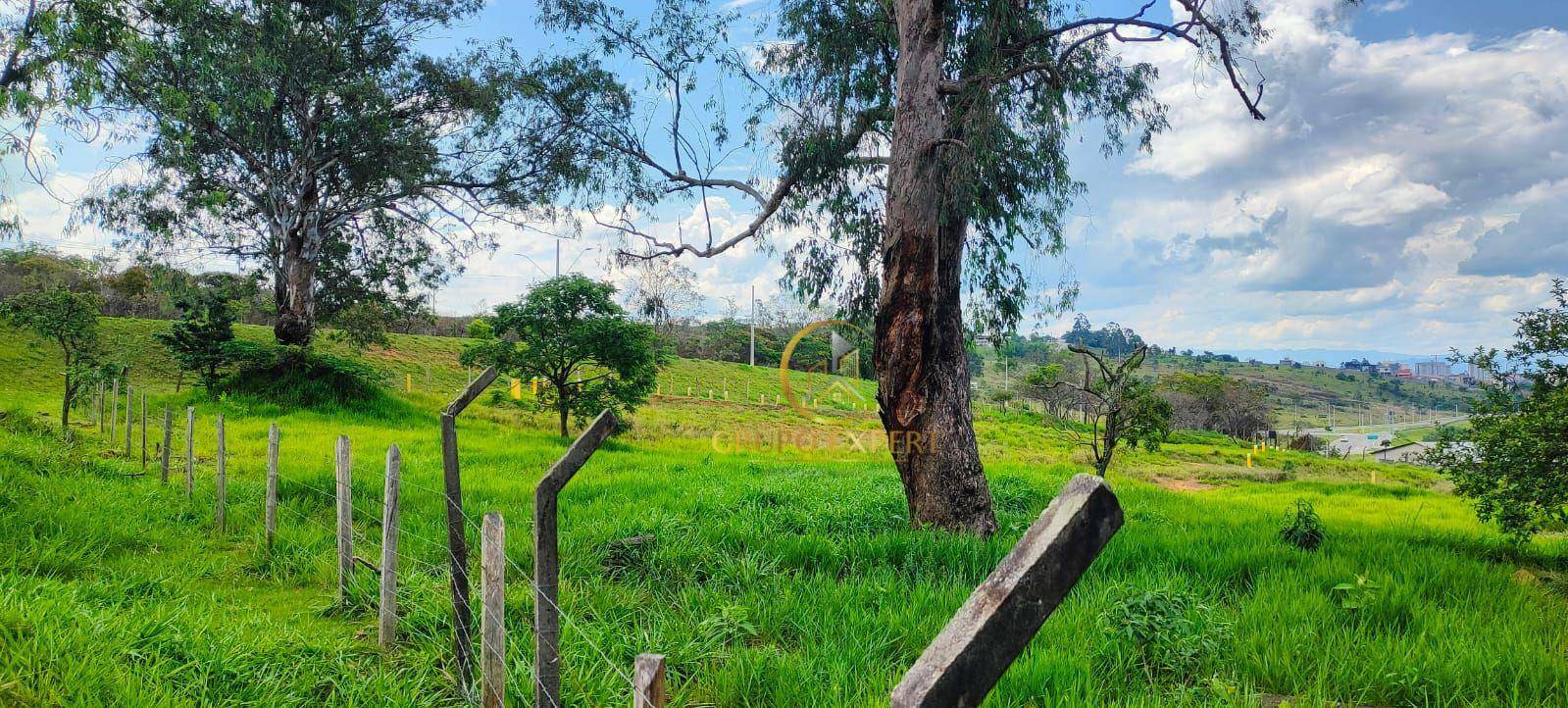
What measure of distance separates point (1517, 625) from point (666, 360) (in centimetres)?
1583

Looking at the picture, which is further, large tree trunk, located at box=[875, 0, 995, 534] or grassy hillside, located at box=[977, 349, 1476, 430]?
grassy hillside, located at box=[977, 349, 1476, 430]

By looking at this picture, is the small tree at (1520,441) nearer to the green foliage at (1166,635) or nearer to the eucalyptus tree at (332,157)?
the green foliage at (1166,635)

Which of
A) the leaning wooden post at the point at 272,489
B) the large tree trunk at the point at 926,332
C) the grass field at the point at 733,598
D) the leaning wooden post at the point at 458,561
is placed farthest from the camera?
the large tree trunk at the point at 926,332

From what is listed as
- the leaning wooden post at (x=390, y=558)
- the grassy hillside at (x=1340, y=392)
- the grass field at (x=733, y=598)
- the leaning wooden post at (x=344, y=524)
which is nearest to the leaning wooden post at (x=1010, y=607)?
the grass field at (x=733, y=598)

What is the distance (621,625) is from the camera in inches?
176

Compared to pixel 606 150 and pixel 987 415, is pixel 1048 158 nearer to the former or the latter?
pixel 606 150

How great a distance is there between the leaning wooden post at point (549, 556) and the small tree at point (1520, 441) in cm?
843

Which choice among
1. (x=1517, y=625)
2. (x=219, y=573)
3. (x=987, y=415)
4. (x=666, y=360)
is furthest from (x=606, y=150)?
(x=987, y=415)

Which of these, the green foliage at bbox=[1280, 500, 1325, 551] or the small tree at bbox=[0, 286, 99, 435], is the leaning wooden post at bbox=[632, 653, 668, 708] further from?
the small tree at bbox=[0, 286, 99, 435]

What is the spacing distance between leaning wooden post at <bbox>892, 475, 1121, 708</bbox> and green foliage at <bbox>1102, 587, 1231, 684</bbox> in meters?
3.19

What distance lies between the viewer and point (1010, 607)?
1.19 metres

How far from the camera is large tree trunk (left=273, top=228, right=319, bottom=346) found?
2031 centimetres

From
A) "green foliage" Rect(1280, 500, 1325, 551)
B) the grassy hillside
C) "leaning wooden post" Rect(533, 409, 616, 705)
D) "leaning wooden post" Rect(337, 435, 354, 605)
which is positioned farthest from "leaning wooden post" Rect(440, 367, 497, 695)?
the grassy hillside

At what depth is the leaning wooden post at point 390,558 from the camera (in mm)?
4555
